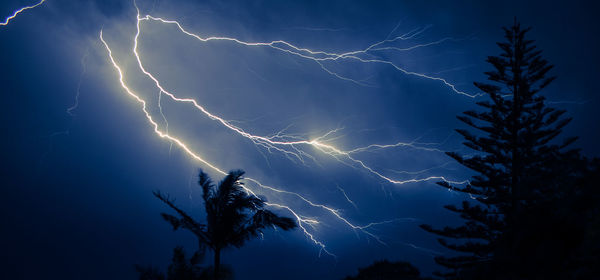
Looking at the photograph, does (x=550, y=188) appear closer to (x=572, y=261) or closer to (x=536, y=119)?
(x=572, y=261)

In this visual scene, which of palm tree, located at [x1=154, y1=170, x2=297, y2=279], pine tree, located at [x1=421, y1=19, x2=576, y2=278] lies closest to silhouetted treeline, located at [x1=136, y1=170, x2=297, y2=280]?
palm tree, located at [x1=154, y1=170, x2=297, y2=279]

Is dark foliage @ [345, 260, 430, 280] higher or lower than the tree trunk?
higher

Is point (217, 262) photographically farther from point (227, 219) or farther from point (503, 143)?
point (503, 143)

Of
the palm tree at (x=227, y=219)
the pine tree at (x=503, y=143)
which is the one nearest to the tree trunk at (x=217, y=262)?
the palm tree at (x=227, y=219)

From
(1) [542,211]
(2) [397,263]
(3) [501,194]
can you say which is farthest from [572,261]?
(2) [397,263]

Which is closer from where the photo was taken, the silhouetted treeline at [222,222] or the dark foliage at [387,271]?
the silhouetted treeline at [222,222]

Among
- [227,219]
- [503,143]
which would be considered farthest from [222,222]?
[503,143]

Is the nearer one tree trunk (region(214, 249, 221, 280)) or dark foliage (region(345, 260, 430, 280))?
tree trunk (region(214, 249, 221, 280))

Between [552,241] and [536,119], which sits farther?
[536,119]

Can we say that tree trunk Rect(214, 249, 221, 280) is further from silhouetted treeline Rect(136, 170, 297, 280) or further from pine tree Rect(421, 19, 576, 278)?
pine tree Rect(421, 19, 576, 278)

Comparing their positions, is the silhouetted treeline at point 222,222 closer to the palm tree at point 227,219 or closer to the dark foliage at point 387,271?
the palm tree at point 227,219

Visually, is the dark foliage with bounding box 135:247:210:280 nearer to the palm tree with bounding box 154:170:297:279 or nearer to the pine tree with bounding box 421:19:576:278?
the palm tree with bounding box 154:170:297:279
